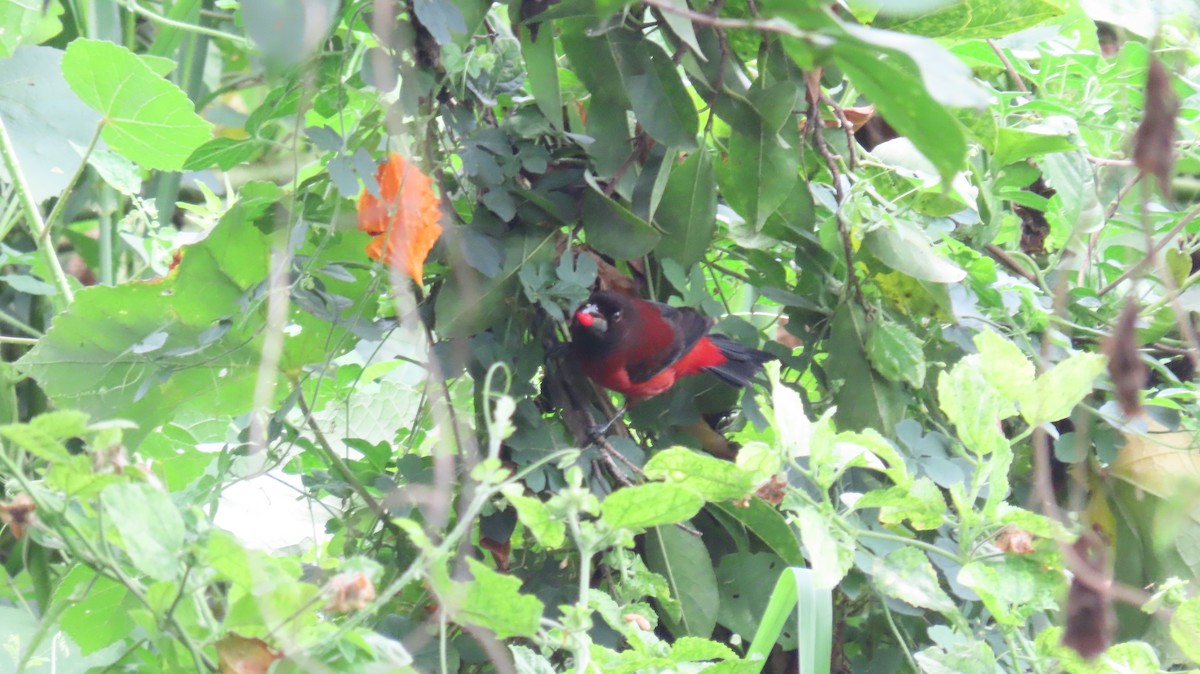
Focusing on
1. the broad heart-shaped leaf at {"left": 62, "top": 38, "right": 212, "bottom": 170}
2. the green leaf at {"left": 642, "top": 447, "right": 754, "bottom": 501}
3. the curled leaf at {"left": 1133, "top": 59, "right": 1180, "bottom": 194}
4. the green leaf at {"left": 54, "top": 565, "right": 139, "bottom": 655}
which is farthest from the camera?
the broad heart-shaped leaf at {"left": 62, "top": 38, "right": 212, "bottom": 170}

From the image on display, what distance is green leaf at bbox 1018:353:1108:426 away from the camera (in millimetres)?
860

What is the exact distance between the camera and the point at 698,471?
0.85 metres

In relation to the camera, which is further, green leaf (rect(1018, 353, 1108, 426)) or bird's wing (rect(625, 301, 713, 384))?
bird's wing (rect(625, 301, 713, 384))

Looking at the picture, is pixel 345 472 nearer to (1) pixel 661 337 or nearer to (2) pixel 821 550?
(2) pixel 821 550

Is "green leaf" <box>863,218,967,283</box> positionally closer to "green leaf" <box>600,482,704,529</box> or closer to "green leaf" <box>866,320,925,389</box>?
"green leaf" <box>866,320,925,389</box>

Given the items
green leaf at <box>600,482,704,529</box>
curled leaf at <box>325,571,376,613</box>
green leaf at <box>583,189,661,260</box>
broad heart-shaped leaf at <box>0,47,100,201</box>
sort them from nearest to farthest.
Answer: curled leaf at <box>325,571,376,613</box>
green leaf at <box>600,482,704,529</box>
green leaf at <box>583,189,661,260</box>
broad heart-shaped leaf at <box>0,47,100,201</box>

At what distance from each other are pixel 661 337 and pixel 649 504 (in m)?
0.94

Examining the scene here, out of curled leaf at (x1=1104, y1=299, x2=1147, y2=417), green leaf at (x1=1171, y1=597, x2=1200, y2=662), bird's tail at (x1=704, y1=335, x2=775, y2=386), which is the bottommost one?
bird's tail at (x1=704, y1=335, x2=775, y2=386)

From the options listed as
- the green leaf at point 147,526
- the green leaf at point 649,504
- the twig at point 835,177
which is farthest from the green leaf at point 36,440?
the twig at point 835,177

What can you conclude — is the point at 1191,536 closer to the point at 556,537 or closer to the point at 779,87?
the point at 779,87

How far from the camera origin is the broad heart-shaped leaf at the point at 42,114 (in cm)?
147

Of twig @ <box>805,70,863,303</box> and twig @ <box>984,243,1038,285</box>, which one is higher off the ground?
twig @ <box>805,70,863,303</box>

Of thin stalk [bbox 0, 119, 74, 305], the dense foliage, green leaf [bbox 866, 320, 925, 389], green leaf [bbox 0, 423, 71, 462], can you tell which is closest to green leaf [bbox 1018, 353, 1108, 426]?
the dense foliage

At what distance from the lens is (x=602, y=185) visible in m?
1.20
